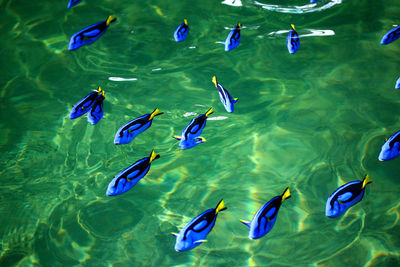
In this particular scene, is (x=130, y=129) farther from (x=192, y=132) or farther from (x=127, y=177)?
(x=192, y=132)

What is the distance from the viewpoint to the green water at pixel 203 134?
11.9 feet

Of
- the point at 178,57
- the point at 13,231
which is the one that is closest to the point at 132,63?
the point at 178,57

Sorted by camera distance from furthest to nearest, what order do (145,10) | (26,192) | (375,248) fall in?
1. (145,10)
2. (26,192)
3. (375,248)

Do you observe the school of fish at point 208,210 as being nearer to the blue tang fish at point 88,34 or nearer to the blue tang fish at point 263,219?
the blue tang fish at point 263,219

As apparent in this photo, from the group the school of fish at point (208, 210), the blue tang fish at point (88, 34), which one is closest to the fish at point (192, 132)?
the school of fish at point (208, 210)

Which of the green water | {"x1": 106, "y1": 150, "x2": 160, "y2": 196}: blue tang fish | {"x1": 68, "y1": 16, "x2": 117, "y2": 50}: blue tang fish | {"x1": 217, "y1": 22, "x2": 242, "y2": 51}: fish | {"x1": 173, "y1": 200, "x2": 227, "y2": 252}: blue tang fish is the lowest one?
the green water

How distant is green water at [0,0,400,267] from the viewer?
143 inches

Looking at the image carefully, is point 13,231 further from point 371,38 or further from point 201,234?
point 371,38

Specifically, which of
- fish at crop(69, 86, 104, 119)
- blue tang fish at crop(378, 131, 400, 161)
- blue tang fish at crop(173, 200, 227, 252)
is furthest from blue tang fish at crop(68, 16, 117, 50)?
blue tang fish at crop(378, 131, 400, 161)

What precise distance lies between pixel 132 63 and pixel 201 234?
3593 millimetres

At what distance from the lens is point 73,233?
3750 mm

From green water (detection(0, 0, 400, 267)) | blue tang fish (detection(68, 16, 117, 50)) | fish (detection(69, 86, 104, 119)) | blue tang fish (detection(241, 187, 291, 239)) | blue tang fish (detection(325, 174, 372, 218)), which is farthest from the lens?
green water (detection(0, 0, 400, 267))

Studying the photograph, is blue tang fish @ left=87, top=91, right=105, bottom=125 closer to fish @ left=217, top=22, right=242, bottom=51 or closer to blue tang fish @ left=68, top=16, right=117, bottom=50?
blue tang fish @ left=68, top=16, right=117, bottom=50

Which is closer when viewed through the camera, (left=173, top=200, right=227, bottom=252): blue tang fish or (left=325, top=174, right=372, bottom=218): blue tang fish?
(left=173, top=200, right=227, bottom=252): blue tang fish
